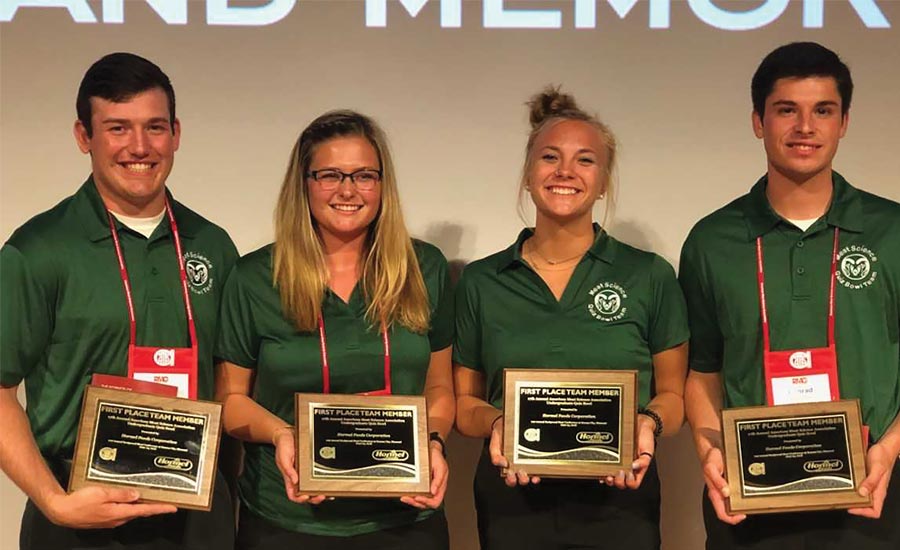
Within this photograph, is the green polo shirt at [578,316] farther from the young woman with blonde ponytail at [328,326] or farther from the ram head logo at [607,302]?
the young woman with blonde ponytail at [328,326]

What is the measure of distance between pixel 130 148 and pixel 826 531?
1970 mm

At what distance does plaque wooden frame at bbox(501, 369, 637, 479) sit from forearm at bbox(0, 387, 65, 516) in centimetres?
107

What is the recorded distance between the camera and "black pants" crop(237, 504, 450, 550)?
8.33 feet

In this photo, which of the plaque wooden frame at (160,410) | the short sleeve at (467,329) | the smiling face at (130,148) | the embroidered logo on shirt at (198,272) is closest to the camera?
the plaque wooden frame at (160,410)

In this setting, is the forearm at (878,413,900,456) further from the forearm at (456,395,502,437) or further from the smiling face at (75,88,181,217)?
the smiling face at (75,88,181,217)

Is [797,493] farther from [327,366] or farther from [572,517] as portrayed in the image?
[327,366]

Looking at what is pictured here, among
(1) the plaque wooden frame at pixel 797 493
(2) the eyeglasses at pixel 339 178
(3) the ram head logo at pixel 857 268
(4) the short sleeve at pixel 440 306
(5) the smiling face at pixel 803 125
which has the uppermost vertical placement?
(5) the smiling face at pixel 803 125

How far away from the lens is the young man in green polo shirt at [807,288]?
2.55 meters

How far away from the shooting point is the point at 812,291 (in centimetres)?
261

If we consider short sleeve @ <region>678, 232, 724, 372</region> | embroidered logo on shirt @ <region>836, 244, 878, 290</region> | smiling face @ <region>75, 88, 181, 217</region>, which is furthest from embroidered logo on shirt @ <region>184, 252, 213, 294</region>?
embroidered logo on shirt @ <region>836, 244, 878, 290</region>

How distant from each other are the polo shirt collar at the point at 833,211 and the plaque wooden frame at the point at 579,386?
1.81ft

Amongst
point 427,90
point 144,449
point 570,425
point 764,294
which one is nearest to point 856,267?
point 764,294

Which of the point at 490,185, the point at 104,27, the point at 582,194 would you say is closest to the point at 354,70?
the point at 490,185

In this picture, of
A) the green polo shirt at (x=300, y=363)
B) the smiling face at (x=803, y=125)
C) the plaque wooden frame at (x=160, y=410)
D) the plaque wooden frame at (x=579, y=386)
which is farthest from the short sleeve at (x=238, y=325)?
the smiling face at (x=803, y=125)
